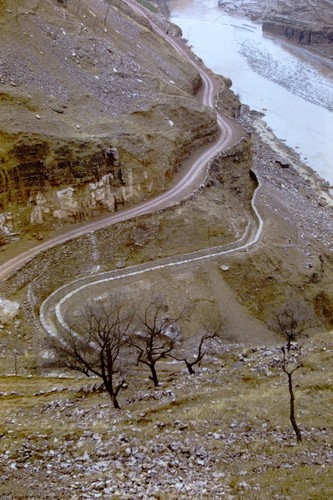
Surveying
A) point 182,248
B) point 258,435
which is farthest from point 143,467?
point 182,248

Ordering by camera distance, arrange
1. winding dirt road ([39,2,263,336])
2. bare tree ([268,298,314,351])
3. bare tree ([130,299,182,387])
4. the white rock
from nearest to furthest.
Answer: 1. the white rock
2. bare tree ([130,299,182,387])
3. winding dirt road ([39,2,263,336])
4. bare tree ([268,298,314,351])

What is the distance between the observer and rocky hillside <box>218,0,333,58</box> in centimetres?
14612

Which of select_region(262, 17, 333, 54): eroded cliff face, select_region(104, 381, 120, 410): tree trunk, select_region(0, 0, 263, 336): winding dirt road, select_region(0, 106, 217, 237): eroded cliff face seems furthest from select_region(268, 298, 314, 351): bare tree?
select_region(262, 17, 333, 54): eroded cliff face

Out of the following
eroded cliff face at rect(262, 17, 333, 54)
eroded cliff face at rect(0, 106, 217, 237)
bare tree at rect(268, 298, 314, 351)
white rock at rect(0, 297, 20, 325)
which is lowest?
bare tree at rect(268, 298, 314, 351)

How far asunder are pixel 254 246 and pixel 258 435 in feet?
83.8

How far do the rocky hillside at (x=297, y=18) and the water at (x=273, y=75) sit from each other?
514cm

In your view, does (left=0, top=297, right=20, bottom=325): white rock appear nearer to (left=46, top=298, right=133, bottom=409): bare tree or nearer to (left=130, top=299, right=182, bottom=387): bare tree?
(left=46, top=298, right=133, bottom=409): bare tree

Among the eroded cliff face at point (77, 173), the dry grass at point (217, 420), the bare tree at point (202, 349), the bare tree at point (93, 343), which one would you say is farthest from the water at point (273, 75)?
the dry grass at point (217, 420)

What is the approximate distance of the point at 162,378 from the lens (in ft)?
102

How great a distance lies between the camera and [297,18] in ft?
517

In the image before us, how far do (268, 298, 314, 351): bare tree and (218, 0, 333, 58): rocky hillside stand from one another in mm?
115528

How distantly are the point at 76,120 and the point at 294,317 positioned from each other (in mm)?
26370

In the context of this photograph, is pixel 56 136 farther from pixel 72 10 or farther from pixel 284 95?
pixel 284 95

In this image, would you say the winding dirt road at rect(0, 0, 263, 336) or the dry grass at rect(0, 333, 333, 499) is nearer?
the dry grass at rect(0, 333, 333, 499)
